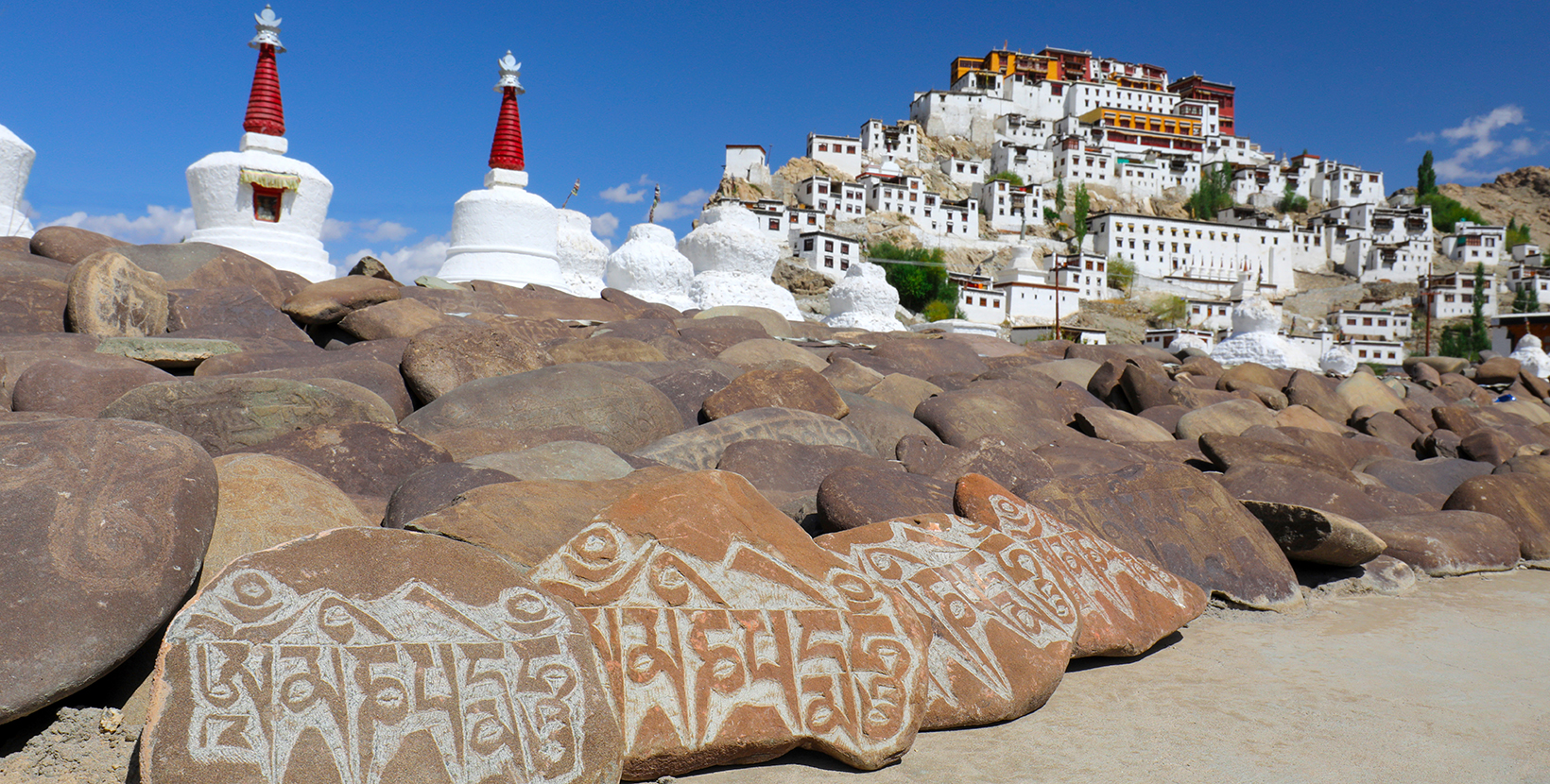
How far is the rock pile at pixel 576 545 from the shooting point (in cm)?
203

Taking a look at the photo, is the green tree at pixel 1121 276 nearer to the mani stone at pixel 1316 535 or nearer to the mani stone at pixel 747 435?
the mani stone at pixel 747 435

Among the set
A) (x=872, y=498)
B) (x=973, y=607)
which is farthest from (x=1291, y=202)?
(x=973, y=607)

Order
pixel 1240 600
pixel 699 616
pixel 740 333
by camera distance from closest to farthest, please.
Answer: pixel 699 616 → pixel 1240 600 → pixel 740 333

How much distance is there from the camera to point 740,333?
31.1 ft

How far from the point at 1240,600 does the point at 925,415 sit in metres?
2.81

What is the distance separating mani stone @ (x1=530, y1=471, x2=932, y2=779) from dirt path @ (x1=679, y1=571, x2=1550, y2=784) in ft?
0.39

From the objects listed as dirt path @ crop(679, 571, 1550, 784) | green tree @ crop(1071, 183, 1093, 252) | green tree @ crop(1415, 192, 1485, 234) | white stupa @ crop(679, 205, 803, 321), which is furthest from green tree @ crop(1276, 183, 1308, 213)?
dirt path @ crop(679, 571, 1550, 784)

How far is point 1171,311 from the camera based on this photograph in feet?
172

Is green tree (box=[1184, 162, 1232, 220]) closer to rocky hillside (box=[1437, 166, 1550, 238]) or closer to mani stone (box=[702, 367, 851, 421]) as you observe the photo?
rocky hillside (box=[1437, 166, 1550, 238])

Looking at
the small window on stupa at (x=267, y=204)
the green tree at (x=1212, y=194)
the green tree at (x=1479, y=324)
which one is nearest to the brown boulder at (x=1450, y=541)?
the small window on stupa at (x=267, y=204)

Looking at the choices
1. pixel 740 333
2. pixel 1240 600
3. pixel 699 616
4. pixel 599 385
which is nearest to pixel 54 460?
pixel 699 616

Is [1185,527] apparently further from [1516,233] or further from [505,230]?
[1516,233]

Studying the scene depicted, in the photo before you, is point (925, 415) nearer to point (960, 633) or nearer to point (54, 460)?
point (960, 633)

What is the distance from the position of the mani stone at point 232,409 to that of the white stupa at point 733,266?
10.3 m
